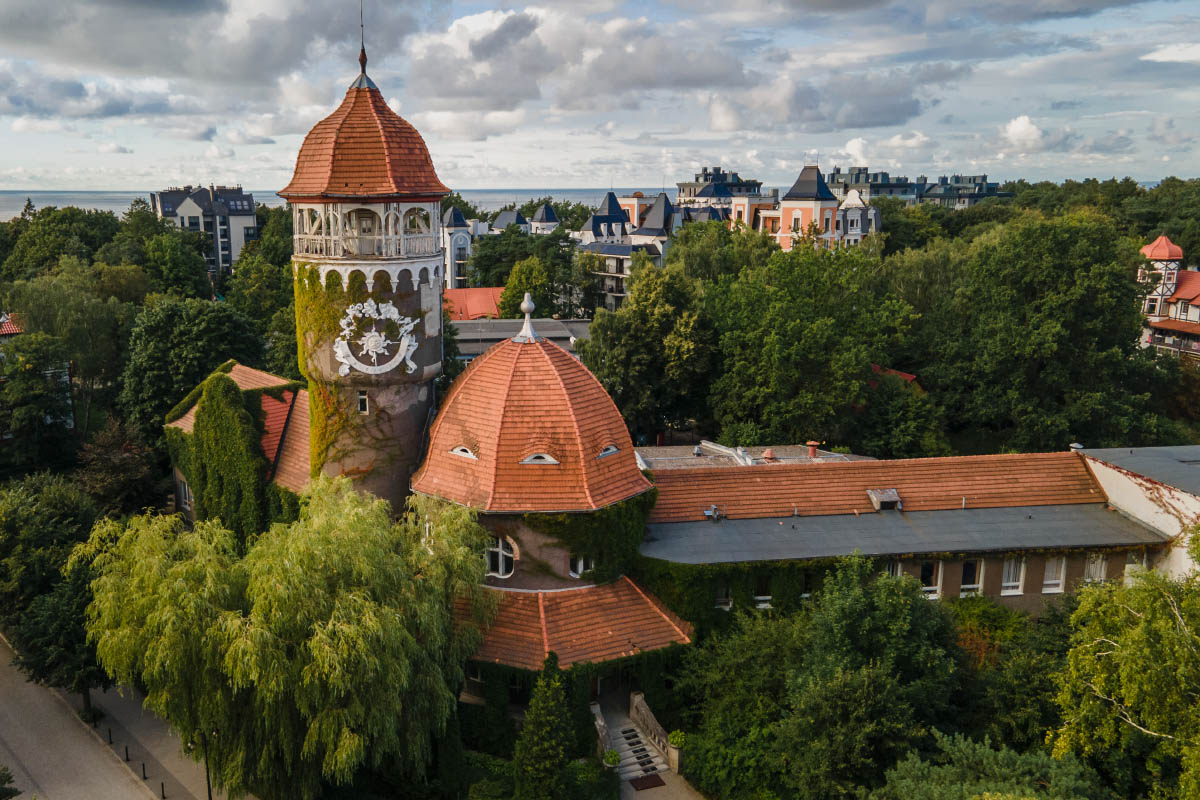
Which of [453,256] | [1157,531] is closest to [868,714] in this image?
[1157,531]

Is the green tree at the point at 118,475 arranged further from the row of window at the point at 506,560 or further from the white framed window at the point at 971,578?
the white framed window at the point at 971,578

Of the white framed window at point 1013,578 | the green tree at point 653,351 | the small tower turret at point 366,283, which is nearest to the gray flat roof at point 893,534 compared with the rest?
the white framed window at point 1013,578

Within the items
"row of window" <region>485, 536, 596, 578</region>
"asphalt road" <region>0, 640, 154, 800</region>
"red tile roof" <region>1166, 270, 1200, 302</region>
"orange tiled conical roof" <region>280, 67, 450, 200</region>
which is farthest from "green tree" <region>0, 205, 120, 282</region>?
"red tile roof" <region>1166, 270, 1200, 302</region>

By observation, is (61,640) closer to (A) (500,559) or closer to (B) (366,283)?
(A) (500,559)

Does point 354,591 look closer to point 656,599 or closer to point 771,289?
point 656,599

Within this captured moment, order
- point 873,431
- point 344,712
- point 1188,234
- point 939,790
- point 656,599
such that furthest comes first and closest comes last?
point 1188,234, point 873,431, point 656,599, point 344,712, point 939,790

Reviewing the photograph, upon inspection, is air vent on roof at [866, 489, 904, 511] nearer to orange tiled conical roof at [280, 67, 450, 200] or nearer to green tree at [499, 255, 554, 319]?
orange tiled conical roof at [280, 67, 450, 200]
